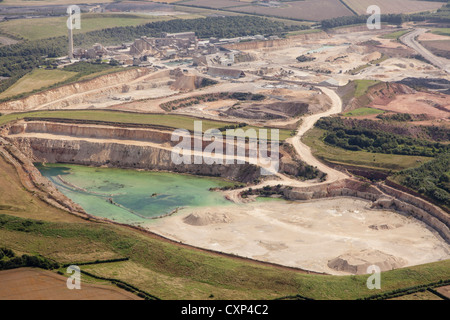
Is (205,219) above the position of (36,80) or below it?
below

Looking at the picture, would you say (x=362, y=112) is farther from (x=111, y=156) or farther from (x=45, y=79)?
(x=45, y=79)

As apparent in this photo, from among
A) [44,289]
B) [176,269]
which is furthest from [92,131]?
[44,289]

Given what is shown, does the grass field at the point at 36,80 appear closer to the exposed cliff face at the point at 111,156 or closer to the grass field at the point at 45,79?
the grass field at the point at 45,79

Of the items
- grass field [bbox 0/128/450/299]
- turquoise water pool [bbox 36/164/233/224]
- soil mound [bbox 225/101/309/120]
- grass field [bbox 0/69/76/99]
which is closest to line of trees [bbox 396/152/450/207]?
grass field [bbox 0/128/450/299]

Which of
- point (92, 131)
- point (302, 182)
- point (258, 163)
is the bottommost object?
point (302, 182)
